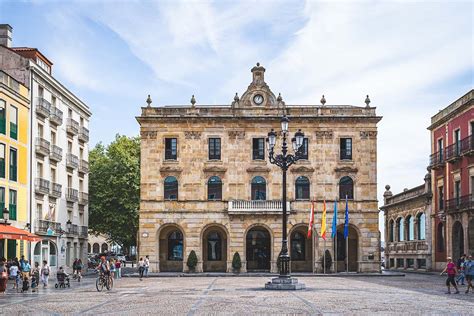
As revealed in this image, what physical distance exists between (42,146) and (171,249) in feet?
45.4

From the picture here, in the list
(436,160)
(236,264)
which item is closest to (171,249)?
(236,264)

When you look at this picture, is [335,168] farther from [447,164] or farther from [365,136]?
[447,164]

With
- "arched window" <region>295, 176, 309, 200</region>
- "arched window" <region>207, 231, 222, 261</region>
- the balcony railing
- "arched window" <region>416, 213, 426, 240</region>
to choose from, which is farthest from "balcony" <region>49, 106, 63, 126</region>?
"arched window" <region>416, 213, 426, 240</region>

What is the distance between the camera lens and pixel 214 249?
5562 centimetres

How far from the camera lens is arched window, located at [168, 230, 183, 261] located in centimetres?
5528

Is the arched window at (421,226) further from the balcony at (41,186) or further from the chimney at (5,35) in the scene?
the chimney at (5,35)

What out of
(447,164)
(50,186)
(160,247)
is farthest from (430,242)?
(50,186)

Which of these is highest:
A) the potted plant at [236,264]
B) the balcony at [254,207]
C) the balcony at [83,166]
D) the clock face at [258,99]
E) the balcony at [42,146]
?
the clock face at [258,99]

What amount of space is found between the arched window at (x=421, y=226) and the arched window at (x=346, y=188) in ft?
26.9

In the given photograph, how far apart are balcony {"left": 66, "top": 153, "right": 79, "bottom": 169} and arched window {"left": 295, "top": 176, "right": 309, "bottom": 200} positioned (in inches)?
659

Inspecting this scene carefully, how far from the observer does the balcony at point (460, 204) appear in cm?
4750

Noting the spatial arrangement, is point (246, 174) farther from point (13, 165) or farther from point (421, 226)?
point (13, 165)

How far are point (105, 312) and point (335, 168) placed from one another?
112ft

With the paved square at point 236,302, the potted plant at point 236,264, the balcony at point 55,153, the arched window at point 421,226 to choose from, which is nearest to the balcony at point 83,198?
the balcony at point 55,153
